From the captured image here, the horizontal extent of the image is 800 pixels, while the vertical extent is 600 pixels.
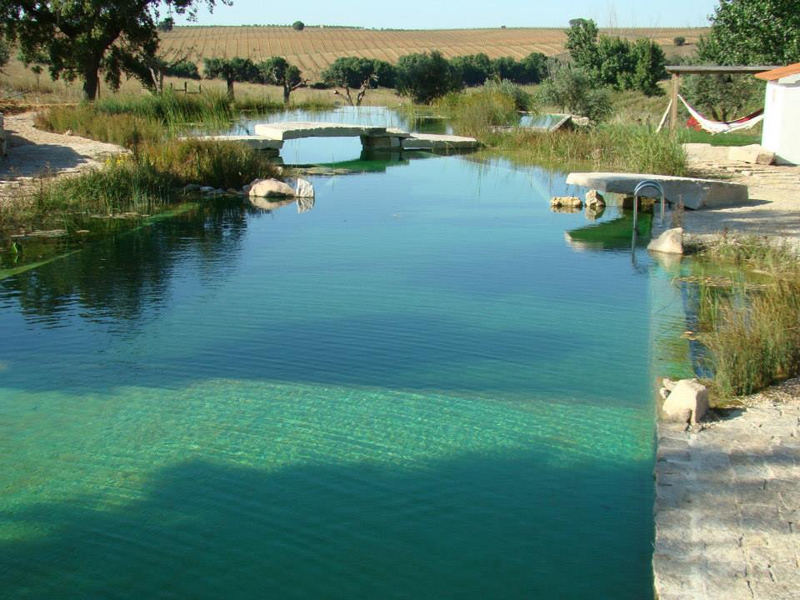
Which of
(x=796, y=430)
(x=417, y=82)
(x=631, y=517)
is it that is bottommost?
(x=631, y=517)

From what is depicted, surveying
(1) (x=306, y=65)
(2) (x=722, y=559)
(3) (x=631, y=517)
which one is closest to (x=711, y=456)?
(3) (x=631, y=517)

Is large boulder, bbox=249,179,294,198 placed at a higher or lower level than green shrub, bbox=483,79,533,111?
lower

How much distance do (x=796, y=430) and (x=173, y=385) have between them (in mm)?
3144

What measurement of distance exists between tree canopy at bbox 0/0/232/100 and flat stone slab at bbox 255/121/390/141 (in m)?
6.02

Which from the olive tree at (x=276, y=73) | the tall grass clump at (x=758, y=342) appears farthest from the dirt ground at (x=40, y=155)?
the olive tree at (x=276, y=73)

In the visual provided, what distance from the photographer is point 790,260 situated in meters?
6.23

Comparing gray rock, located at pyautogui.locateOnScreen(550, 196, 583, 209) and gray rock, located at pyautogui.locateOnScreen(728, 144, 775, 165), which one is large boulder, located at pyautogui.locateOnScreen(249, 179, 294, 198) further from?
gray rock, located at pyautogui.locateOnScreen(728, 144, 775, 165)

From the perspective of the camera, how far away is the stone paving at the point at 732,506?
2740mm

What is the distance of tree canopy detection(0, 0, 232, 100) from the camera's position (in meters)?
18.4

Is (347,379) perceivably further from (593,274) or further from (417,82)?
(417,82)

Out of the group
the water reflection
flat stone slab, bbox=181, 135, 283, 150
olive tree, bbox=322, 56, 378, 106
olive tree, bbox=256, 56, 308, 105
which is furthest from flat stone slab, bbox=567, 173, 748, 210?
olive tree, bbox=322, 56, 378, 106

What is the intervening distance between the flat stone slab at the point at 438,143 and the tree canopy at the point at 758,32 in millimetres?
7463

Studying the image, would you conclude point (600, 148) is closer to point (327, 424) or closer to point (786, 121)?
point (786, 121)

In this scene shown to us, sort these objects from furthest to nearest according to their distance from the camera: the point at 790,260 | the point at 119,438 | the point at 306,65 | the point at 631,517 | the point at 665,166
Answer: the point at 306,65
the point at 665,166
the point at 790,260
the point at 119,438
the point at 631,517
